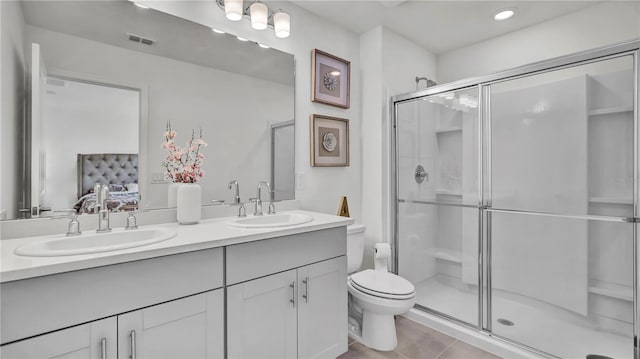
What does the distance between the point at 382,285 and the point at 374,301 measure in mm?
132

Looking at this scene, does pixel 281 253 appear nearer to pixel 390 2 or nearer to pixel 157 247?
pixel 157 247

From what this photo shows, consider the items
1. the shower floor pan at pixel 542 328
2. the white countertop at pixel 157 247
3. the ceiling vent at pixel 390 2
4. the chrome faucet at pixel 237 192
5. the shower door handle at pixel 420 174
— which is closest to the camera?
the white countertop at pixel 157 247

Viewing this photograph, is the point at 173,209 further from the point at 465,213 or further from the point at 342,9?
the point at 465,213

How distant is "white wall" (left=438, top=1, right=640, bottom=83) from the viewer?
2.17 meters

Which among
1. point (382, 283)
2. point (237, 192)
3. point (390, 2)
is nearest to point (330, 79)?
point (390, 2)

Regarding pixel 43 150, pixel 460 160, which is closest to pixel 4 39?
pixel 43 150

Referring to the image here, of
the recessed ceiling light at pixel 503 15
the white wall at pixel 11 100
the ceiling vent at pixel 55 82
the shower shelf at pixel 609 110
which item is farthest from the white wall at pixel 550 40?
the white wall at pixel 11 100

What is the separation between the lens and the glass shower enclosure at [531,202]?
169 cm

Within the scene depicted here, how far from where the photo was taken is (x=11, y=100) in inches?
50.1

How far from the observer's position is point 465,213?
233 cm

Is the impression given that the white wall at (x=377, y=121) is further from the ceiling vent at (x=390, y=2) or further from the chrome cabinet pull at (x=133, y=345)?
the chrome cabinet pull at (x=133, y=345)

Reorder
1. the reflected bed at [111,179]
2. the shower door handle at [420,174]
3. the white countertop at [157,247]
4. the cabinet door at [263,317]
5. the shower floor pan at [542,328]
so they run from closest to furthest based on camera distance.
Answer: the white countertop at [157,247]
the cabinet door at [263,317]
the reflected bed at [111,179]
the shower floor pan at [542,328]
the shower door handle at [420,174]

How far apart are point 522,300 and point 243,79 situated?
8.17ft

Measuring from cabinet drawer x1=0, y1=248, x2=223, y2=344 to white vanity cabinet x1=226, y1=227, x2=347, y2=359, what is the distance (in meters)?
0.15
